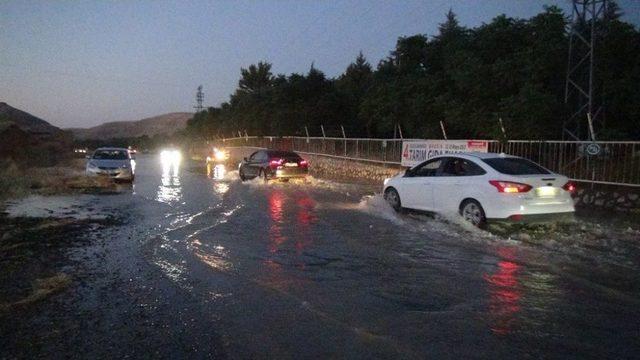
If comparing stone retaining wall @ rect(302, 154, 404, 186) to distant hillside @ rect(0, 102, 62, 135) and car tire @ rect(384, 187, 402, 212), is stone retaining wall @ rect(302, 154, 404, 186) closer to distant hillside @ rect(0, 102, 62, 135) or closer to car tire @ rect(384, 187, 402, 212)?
car tire @ rect(384, 187, 402, 212)

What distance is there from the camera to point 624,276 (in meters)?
7.33

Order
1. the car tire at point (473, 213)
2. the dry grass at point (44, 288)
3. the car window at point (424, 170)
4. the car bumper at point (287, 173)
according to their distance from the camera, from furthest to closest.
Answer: the car bumper at point (287, 173)
the car window at point (424, 170)
the car tire at point (473, 213)
the dry grass at point (44, 288)

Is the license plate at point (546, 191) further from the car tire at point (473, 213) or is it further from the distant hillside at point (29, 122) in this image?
the distant hillside at point (29, 122)

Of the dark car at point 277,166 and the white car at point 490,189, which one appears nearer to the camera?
the white car at point 490,189

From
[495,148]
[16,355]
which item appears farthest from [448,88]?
[16,355]

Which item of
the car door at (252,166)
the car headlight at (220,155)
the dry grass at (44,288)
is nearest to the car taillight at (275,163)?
the car door at (252,166)

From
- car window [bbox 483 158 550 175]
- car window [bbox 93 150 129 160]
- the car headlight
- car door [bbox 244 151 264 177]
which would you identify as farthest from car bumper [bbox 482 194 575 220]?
the car headlight

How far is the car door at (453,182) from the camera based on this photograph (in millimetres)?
11148

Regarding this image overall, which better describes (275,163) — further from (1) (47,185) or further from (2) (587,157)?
(2) (587,157)

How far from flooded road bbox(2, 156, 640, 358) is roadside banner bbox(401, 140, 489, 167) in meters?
6.38

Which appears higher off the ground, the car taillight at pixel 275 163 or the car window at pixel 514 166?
the car window at pixel 514 166

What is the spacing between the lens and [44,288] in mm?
6719

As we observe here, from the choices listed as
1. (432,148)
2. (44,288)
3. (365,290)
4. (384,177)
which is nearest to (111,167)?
(384,177)

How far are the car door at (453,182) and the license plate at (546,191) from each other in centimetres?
104
